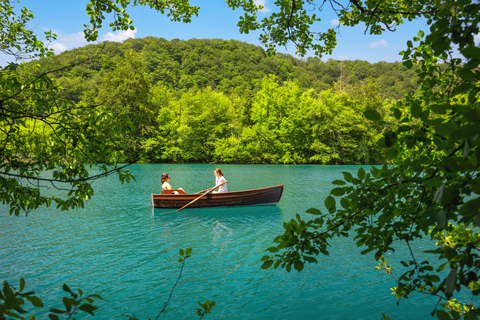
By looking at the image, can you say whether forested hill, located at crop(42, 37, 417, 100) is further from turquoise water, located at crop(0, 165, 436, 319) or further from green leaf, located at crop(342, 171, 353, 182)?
green leaf, located at crop(342, 171, 353, 182)

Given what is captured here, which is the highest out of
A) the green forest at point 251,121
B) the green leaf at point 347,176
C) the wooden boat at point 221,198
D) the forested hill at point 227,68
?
the forested hill at point 227,68

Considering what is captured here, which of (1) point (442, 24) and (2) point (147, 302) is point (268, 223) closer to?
(2) point (147, 302)

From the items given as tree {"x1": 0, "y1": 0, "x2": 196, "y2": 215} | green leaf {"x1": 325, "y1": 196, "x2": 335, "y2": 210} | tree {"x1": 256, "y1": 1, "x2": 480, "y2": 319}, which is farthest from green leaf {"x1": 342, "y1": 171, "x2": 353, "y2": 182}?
tree {"x1": 0, "y1": 0, "x2": 196, "y2": 215}

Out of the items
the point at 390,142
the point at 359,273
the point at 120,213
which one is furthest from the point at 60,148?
the point at 120,213

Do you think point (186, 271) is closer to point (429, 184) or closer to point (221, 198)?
point (429, 184)

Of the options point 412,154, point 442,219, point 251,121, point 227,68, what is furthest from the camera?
point 227,68

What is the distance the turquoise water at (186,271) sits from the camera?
4.82 meters

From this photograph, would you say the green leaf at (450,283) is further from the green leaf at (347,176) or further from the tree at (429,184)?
the green leaf at (347,176)

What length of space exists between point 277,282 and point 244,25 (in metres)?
4.56

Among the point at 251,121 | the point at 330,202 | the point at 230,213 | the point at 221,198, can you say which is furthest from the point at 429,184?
the point at 251,121

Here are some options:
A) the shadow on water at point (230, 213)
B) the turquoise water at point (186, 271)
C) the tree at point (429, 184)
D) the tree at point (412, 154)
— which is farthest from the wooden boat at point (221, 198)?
the tree at point (429, 184)

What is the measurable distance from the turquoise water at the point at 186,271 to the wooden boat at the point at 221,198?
4.36 ft

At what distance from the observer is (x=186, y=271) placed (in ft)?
20.4

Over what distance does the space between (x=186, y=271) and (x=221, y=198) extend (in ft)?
20.4
